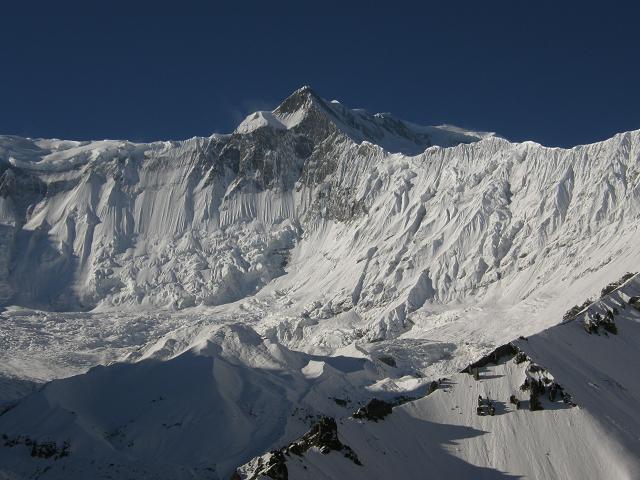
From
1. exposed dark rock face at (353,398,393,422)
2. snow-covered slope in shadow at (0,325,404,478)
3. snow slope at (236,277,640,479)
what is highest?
snow-covered slope in shadow at (0,325,404,478)

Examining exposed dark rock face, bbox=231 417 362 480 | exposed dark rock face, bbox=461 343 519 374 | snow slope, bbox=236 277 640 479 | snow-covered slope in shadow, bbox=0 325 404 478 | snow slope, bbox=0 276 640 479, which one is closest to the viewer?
exposed dark rock face, bbox=231 417 362 480

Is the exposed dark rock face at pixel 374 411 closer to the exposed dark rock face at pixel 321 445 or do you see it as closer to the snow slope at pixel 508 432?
the snow slope at pixel 508 432

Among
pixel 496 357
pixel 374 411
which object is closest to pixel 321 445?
pixel 374 411

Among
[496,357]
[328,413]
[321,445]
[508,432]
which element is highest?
[328,413]

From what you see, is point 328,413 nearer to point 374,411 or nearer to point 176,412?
point 176,412

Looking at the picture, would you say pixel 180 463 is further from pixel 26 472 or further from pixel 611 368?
pixel 611 368

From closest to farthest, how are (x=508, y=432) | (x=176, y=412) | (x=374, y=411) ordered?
(x=508, y=432) → (x=374, y=411) → (x=176, y=412)

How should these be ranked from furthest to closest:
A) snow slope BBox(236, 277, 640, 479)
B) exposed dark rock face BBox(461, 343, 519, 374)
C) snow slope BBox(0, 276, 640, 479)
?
exposed dark rock face BBox(461, 343, 519, 374) < snow slope BBox(0, 276, 640, 479) < snow slope BBox(236, 277, 640, 479)

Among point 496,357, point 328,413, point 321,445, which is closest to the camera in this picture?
point 321,445

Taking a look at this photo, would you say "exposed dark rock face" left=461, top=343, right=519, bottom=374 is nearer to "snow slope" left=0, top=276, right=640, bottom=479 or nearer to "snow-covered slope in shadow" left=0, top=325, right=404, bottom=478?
"snow slope" left=0, top=276, right=640, bottom=479

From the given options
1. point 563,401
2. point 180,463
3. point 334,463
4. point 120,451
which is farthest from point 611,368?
point 120,451

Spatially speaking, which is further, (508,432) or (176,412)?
(176,412)

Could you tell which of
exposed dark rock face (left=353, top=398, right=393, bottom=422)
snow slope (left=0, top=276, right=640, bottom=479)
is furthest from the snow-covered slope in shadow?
exposed dark rock face (left=353, top=398, right=393, bottom=422)

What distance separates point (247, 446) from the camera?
141000 mm
